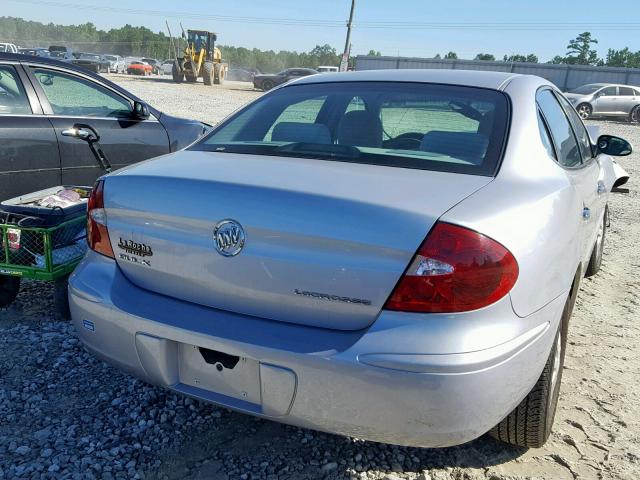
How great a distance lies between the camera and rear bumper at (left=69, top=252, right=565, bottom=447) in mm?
1776

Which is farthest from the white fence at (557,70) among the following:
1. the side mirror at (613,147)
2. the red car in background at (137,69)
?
the side mirror at (613,147)

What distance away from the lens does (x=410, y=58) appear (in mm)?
47906

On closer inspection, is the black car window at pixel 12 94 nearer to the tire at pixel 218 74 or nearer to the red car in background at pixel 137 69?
the tire at pixel 218 74

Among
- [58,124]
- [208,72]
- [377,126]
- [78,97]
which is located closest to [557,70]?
[208,72]

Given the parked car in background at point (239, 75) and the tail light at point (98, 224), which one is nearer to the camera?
the tail light at point (98, 224)

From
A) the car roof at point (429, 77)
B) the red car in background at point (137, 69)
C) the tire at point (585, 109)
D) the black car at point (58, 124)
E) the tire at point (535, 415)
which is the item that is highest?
the car roof at point (429, 77)

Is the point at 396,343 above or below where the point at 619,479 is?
above

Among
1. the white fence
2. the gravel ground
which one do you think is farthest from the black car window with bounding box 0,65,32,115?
the white fence

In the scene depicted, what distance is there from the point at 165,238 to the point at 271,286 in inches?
18.5

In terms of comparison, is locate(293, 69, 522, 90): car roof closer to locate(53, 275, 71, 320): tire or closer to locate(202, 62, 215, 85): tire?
locate(53, 275, 71, 320): tire

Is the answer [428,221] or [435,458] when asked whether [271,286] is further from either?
[435,458]

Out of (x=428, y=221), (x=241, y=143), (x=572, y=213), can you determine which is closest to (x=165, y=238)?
(x=241, y=143)

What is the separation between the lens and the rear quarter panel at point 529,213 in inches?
74.5

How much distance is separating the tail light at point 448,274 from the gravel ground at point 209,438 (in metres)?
0.93
